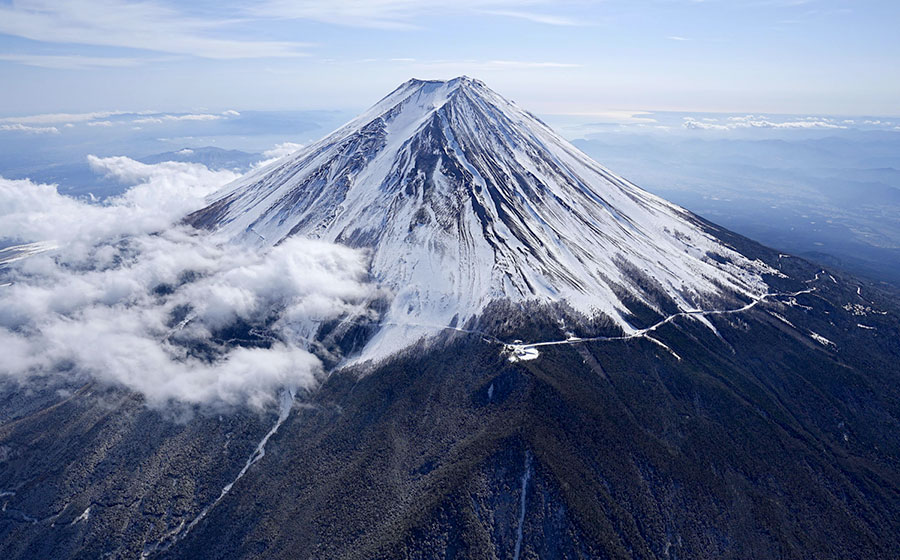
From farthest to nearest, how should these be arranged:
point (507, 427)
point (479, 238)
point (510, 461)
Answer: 1. point (479, 238)
2. point (507, 427)
3. point (510, 461)

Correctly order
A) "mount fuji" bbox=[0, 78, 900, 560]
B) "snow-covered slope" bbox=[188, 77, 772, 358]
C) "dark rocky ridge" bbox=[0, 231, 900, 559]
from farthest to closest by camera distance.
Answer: "snow-covered slope" bbox=[188, 77, 772, 358] → "mount fuji" bbox=[0, 78, 900, 560] → "dark rocky ridge" bbox=[0, 231, 900, 559]

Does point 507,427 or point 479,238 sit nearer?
point 507,427

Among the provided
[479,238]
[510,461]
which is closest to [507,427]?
[510,461]

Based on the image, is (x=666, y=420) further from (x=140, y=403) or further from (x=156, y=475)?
(x=140, y=403)

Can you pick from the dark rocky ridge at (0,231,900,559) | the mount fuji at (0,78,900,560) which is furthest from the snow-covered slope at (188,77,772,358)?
the dark rocky ridge at (0,231,900,559)

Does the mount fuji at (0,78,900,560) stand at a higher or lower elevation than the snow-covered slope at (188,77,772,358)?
lower

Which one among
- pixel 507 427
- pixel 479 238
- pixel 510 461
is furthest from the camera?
pixel 479 238

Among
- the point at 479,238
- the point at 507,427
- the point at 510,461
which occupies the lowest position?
the point at 510,461

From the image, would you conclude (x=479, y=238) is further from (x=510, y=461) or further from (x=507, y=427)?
(x=510, y=461)

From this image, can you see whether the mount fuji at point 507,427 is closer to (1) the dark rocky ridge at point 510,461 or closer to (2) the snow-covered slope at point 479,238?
(1) the dark rocky ridge at point 510,461

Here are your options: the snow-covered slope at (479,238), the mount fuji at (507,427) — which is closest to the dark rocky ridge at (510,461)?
the mount fuji at (507,427)

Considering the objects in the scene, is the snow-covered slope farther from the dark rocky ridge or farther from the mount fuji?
the dark rocky ridge

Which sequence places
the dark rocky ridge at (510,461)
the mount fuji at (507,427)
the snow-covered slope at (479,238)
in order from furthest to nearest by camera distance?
1. the snow-covered slope at (479,238)
2. the mount fuji at (507,427)
3. the dark rocky ridge at (510,461)
